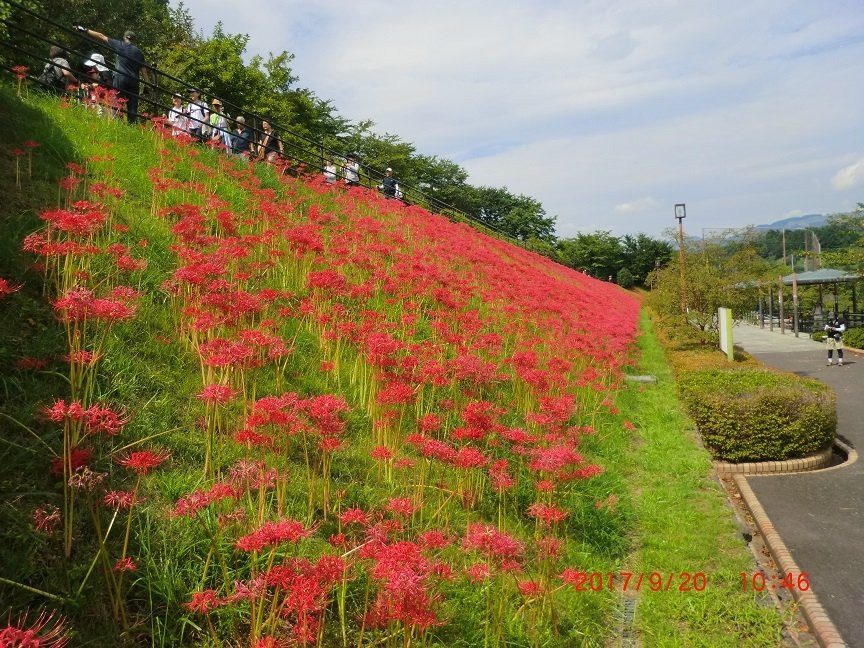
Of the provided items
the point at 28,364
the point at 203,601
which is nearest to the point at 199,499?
the point at 203,601

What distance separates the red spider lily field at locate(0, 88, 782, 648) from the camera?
7.13ft

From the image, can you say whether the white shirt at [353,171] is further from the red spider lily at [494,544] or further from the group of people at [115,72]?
the red spider lily at [494,544]

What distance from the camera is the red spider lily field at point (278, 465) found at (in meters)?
2.17

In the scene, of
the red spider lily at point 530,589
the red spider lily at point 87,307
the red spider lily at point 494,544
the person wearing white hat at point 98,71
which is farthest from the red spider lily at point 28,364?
the person wearing white hat at point 98,71

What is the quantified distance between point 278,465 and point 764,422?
7.50 meters

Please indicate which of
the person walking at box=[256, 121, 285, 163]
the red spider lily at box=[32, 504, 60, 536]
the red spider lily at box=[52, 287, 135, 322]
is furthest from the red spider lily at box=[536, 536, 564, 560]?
the person walking at box=[256, 121, 285, 163]

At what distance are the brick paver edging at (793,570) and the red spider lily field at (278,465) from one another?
1.24ft

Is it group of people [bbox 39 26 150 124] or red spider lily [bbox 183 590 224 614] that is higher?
group of people [bbox 39 26 150 124]

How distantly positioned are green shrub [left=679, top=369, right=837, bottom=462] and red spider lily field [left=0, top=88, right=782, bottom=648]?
87 cm

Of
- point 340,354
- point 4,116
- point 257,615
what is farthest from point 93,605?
point 4,116

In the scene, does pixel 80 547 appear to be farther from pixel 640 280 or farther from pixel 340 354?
pixel 640 280

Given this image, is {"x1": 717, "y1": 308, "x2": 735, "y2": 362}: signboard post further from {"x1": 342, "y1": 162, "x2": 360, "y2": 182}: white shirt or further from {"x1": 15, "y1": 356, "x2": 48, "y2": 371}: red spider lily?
{"x1": 15, "y1": 356, "x2": 48, "y2": 371}: red spider lily

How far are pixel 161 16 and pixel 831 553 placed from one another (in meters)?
43.4

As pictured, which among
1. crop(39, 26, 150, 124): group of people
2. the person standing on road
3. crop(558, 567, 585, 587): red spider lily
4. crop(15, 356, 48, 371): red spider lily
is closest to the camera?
crop(15, 356, 48, 371): red spider lily
